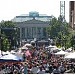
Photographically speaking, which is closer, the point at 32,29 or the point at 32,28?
the point at 32,28

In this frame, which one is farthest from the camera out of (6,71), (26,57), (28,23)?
(28,23)

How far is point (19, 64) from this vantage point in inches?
937

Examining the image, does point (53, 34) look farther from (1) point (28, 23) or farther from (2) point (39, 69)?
(2) point (39, 69)

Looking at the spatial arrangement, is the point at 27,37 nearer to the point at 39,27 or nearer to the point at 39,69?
the point at 39,27

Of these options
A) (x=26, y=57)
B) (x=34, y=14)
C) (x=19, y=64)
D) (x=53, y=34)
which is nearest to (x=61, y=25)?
(x=53, y=34)

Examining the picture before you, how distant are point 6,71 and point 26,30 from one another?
121 m

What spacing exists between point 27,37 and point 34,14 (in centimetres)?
1543

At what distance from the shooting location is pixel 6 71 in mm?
21078

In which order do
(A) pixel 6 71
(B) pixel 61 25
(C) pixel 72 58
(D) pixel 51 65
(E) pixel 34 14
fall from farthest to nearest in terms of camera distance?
(E) pixel 34 14, (B) pixel 61 25, (C) pixel 72 58, (D) pixel 51 65, (A) pixel 6 71

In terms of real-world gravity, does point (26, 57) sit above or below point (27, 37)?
above

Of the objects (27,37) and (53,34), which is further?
(27,37)

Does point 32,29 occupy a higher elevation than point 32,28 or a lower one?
lower

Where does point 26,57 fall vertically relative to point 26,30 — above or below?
above

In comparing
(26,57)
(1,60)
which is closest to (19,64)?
(1,60)
